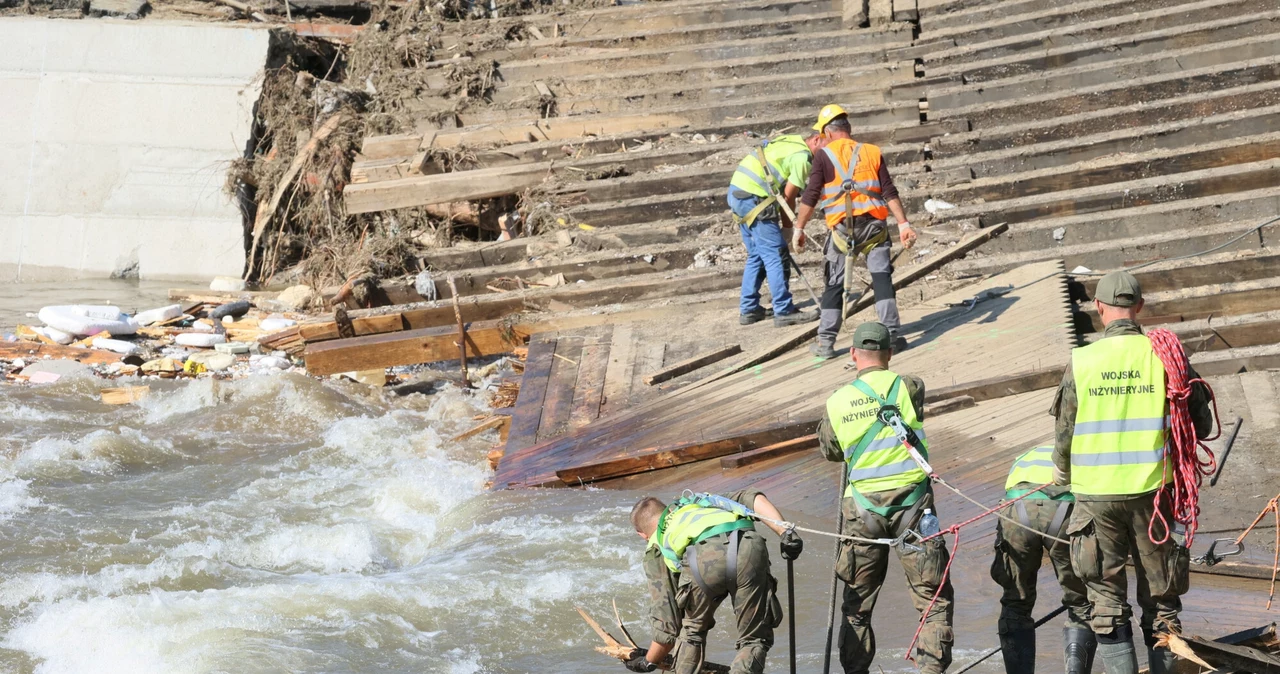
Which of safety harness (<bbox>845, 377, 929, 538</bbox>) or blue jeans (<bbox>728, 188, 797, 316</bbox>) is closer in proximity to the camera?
safety harness (<bbox>845, 377, 929, 538</bbox>)

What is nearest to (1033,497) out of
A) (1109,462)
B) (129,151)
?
(1109,462)

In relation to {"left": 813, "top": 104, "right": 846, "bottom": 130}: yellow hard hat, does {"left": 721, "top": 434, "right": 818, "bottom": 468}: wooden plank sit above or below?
below

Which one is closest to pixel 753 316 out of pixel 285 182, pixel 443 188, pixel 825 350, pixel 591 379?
pixel 825 350

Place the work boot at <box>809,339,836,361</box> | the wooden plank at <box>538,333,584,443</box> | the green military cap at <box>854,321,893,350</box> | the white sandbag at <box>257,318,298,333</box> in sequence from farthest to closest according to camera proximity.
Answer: the white sandbag at <box>257,318,298,333</box> → the wooden plank at <box>538,333,584,443</box> → the work boot at <box>809,339,836,361</box> → the green military cap at <box>854,321,893,350</box>

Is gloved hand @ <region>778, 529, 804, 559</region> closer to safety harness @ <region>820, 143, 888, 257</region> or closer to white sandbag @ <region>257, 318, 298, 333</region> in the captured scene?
safety harness @ <region>820, 143, 888, 257</region>

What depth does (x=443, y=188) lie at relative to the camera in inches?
534

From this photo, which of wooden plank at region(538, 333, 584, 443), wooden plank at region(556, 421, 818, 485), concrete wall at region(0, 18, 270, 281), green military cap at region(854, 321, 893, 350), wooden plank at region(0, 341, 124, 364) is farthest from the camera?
concrete wall at region(0, 18, 270, 281)

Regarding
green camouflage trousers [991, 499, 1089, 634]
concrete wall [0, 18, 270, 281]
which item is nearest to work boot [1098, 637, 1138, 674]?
green camouflage trousers [991, 499, 1089, 634]

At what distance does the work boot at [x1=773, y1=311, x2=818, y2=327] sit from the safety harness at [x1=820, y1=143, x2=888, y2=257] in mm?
1465

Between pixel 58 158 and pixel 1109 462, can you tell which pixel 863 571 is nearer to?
pixel 1109 462

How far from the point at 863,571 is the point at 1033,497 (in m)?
0.79

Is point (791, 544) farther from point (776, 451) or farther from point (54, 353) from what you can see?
point (54, 353)

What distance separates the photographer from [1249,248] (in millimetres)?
10570

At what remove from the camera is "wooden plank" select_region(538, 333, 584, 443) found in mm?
9898
